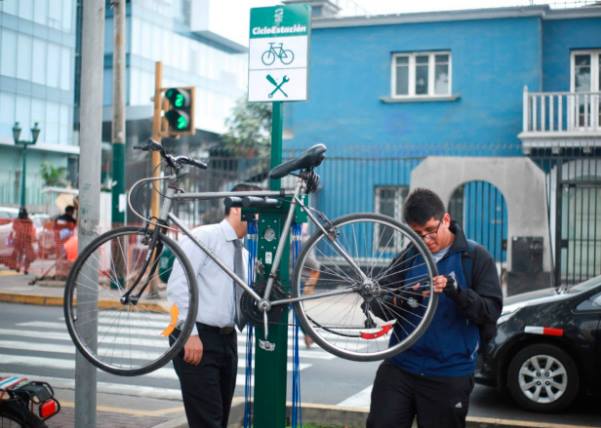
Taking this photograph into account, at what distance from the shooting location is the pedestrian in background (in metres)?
18.8

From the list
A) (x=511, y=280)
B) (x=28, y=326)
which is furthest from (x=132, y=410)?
(x=511, y=280)

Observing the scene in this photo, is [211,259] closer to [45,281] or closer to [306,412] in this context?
[306,412]

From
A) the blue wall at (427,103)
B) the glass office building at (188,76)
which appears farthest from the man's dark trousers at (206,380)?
the glass office building at (188,76)

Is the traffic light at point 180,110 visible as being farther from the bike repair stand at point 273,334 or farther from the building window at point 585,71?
the building window at point 585,71

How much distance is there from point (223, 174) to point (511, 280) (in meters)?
7.11

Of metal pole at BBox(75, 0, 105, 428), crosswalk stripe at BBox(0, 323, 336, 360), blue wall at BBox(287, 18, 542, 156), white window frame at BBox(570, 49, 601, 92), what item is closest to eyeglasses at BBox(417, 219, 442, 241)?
Result: metal pole at BBox(75, 0, 105, 428)

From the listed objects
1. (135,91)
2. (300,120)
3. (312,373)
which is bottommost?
(312,373)

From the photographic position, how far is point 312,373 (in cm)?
1002

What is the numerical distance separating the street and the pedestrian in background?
5967 mm

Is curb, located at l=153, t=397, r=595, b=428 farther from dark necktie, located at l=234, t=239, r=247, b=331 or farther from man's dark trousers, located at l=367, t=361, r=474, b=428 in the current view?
man's dark trousers, located at l=367, t=361, r=474, b=428

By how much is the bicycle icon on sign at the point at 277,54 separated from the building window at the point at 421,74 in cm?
1948

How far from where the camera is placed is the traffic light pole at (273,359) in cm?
475

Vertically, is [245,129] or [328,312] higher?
[245,129]

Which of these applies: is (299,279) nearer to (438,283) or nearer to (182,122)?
(438,283)
